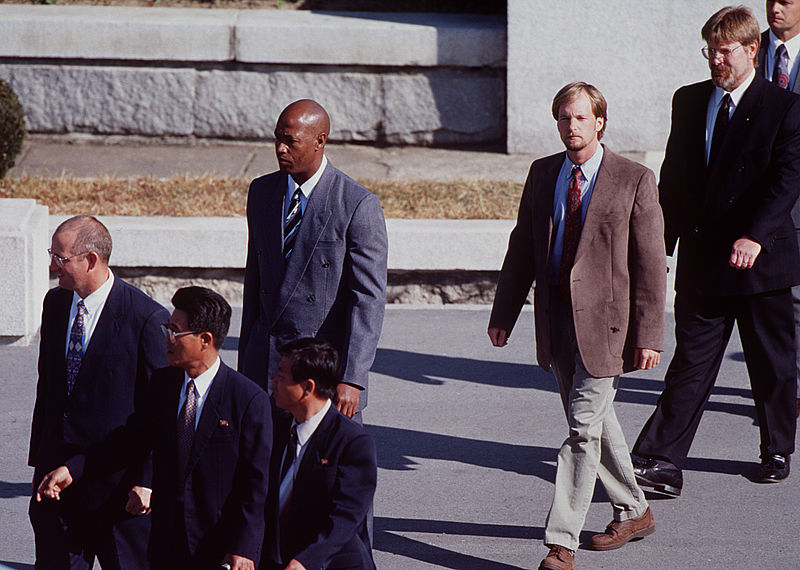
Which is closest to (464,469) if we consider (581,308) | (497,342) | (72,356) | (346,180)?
(497,342)

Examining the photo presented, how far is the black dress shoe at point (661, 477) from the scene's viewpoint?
18.1 feet

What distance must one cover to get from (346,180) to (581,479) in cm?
145

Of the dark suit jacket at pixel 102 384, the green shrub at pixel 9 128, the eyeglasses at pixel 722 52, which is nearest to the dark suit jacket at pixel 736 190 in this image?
the eyeglasses at pixel 722 52

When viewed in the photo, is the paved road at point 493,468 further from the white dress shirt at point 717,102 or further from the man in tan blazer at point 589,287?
the white dress shirt at point 717,102

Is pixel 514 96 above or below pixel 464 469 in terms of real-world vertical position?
above

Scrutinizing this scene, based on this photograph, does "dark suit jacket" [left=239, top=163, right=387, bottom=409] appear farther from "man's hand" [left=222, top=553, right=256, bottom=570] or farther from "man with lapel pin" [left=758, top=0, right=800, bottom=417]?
"man with lapel pin" [left=758, top=0, right=800, bottom=417]

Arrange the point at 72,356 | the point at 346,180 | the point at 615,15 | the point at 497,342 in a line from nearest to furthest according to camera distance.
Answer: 1. the point at 72,356
2. the point at 346,180
3. the point at 497,342
4. the point at 615,15

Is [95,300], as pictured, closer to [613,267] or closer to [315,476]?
[315,476]

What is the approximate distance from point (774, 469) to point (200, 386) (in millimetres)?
3025

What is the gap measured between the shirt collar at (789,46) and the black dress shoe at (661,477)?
2241 millimetres

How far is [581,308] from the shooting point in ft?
15.7

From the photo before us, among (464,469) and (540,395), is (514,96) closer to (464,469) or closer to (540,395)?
(540,395)

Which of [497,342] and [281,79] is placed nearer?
[497,342]

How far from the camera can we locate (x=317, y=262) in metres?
4.58
